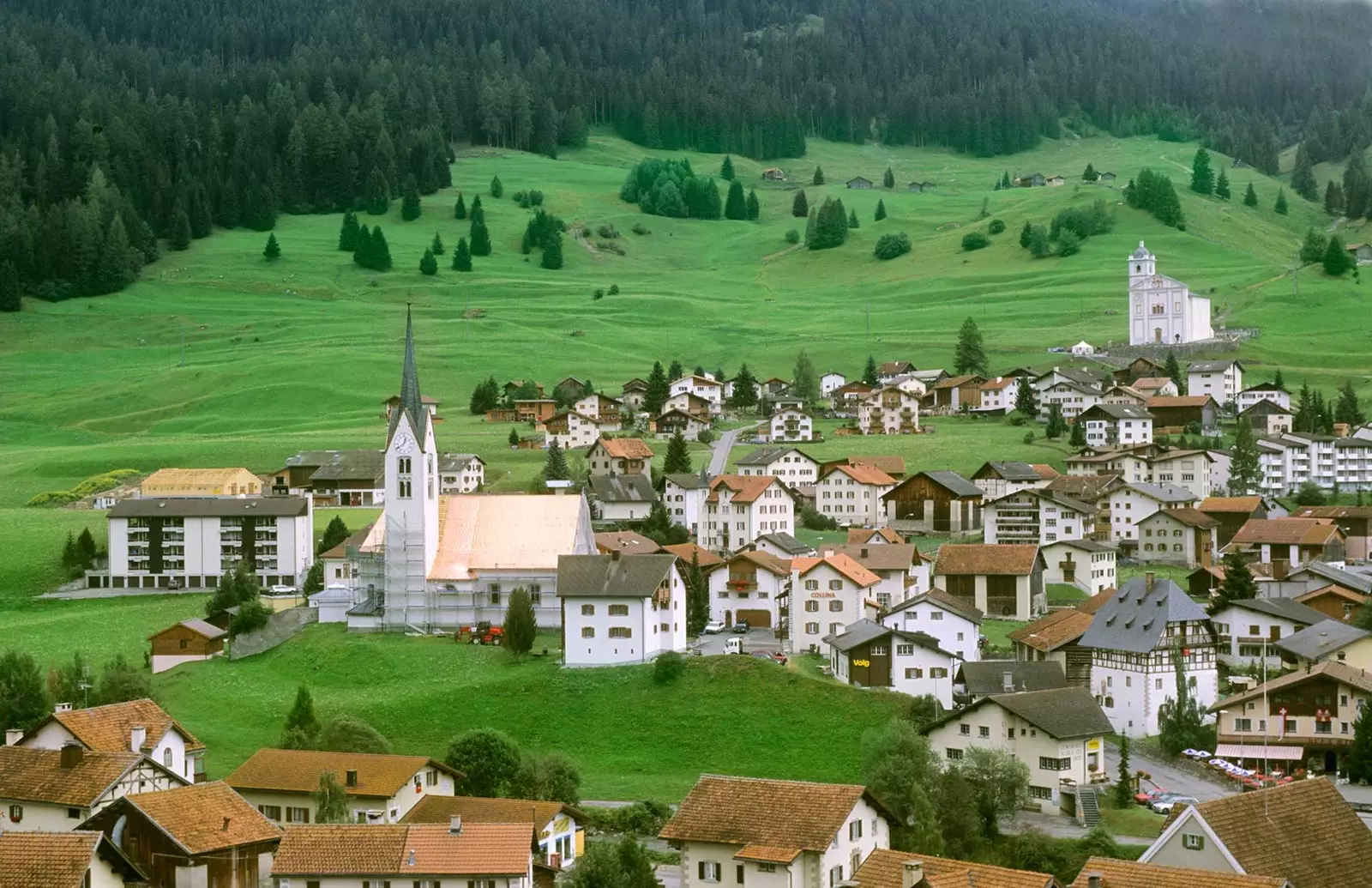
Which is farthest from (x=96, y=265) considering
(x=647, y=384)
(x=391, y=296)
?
(x=647, y=384)

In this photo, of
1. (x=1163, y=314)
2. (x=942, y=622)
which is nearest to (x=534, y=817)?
(x=942, y=622)

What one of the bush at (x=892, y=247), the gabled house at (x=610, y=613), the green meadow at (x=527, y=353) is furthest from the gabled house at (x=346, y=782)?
the bush at (x=892, y=247)

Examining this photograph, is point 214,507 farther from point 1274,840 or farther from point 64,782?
point 1274,840

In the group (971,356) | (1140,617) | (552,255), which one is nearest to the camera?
(1140,617)

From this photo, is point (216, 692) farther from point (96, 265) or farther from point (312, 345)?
point (96, 265)

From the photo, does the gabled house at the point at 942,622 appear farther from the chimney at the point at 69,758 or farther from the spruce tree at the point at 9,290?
the spruce tree at the point at 9,290

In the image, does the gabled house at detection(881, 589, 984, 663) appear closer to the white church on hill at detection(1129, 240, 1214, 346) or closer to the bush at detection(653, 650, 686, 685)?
the bush at detection(653, 650, 686, 685)
